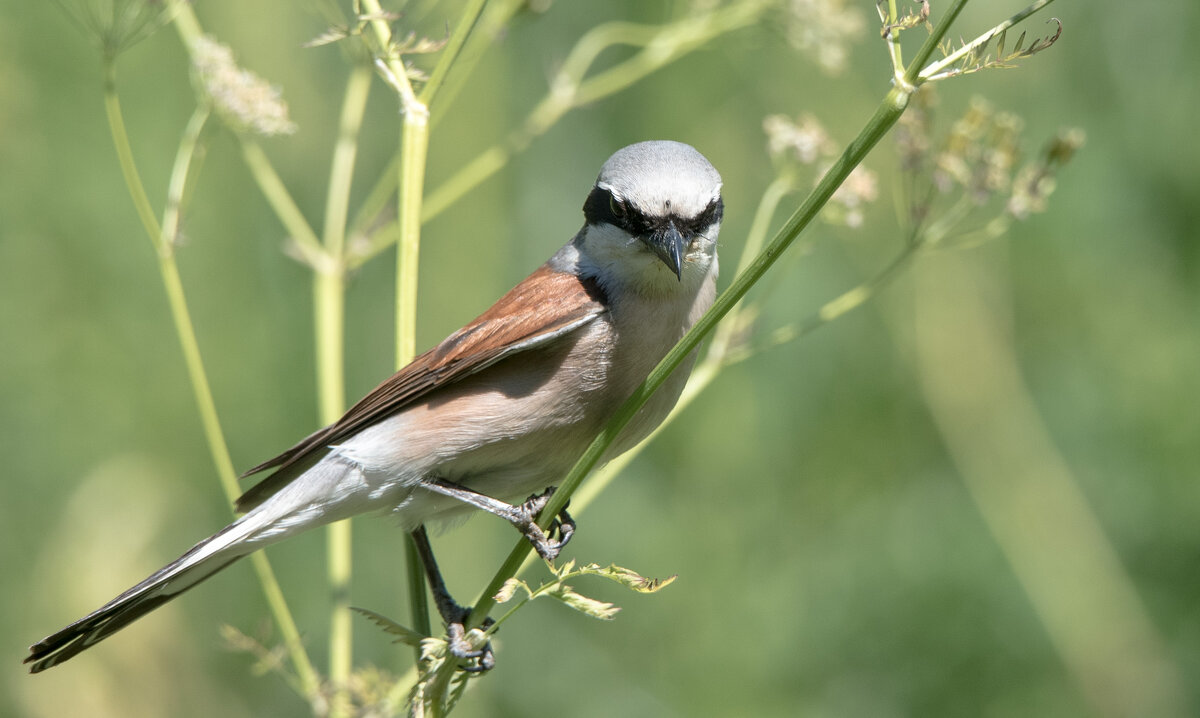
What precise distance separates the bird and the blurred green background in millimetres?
943

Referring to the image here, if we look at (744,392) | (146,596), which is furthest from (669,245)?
(744,392)

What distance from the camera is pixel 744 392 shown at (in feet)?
16.1

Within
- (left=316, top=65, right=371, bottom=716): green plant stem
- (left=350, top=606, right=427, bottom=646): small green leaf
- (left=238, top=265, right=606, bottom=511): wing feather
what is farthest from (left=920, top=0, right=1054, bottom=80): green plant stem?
(left=316, top=65, right=371, bottom=716): green plant stem

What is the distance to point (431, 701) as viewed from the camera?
249 centimetres

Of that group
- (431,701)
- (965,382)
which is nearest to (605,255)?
(431,701)

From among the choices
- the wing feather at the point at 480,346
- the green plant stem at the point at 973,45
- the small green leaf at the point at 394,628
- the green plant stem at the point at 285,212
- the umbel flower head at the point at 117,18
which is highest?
the umbel flower head at the point at 117,18

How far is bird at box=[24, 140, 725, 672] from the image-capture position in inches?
122

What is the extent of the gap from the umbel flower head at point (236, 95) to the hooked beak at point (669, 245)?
1059 millimetres

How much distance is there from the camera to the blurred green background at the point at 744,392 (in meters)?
4.47

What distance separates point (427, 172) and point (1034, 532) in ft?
9.45

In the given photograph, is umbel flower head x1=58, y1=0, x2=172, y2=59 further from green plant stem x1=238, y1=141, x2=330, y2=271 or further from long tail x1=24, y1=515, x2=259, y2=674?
long tail x1=24, y1=515, x2=259, y2=674

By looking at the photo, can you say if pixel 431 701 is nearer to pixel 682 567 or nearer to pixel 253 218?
pixel 682 567

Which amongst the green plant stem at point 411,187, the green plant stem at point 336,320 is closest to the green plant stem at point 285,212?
the green plant stem at point 336,320

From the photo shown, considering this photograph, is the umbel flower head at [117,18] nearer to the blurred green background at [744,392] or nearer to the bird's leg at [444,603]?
the blurred green background at [744,392]
